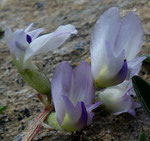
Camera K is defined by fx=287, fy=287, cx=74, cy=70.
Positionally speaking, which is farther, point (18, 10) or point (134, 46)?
point (18, 10)

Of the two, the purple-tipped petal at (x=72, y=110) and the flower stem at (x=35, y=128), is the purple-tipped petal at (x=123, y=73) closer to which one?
the purple-tipped petal at (x=72, y=110)

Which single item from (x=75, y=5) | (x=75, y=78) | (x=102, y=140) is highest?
(x=75, y=5)

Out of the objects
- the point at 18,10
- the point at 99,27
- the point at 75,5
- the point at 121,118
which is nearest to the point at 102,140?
the point at 121,118

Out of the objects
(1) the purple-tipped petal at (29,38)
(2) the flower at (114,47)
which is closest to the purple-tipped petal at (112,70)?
(2) the flower at (114,47)

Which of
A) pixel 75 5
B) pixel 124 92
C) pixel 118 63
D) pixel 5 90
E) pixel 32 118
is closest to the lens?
pixel 118 63

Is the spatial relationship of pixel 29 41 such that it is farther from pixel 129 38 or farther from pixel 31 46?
pixel 129 38

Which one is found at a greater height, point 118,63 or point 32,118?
point 118,63

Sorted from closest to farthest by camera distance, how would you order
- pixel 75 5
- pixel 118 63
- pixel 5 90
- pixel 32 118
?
1. pixel 118 63
2. pixel 32 118
3. pixel 5 90
4. pixel 75 5

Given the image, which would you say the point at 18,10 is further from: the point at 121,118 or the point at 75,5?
the point at 121,118
